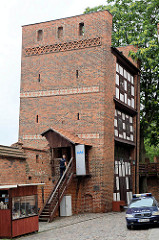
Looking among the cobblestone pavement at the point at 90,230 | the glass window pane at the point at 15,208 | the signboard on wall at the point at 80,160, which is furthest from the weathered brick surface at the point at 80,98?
the glass window pane at the point at 15,208

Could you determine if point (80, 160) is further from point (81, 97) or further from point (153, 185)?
point (153, 185)

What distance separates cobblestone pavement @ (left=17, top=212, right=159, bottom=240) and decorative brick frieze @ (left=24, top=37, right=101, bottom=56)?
12.0m

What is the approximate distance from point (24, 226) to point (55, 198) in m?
5.67

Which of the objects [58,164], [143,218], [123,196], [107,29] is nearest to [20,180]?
[58,164]

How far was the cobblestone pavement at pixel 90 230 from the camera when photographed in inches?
586

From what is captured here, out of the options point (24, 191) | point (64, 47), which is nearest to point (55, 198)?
point (24, 191)

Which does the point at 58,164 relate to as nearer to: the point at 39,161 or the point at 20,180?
the point at 39,161

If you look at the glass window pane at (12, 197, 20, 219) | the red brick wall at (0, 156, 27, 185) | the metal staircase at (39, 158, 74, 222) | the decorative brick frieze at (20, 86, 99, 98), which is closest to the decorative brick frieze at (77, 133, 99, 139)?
the metal staircase at (39, 158, 74, 222)

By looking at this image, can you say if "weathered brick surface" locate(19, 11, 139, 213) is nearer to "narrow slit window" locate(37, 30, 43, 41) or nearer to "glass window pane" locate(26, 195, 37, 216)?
"narrow slit window" locate(37, 30, 43, 41)

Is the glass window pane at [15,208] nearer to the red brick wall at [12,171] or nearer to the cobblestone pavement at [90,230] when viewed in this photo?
the cobblestone pavement at [90,230]

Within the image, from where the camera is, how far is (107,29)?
2716 centimetres

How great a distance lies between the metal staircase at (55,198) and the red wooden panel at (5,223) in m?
5.32

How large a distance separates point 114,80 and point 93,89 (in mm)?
2356

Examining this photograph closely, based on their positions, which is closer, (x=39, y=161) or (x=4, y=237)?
(x=4, y=237)
